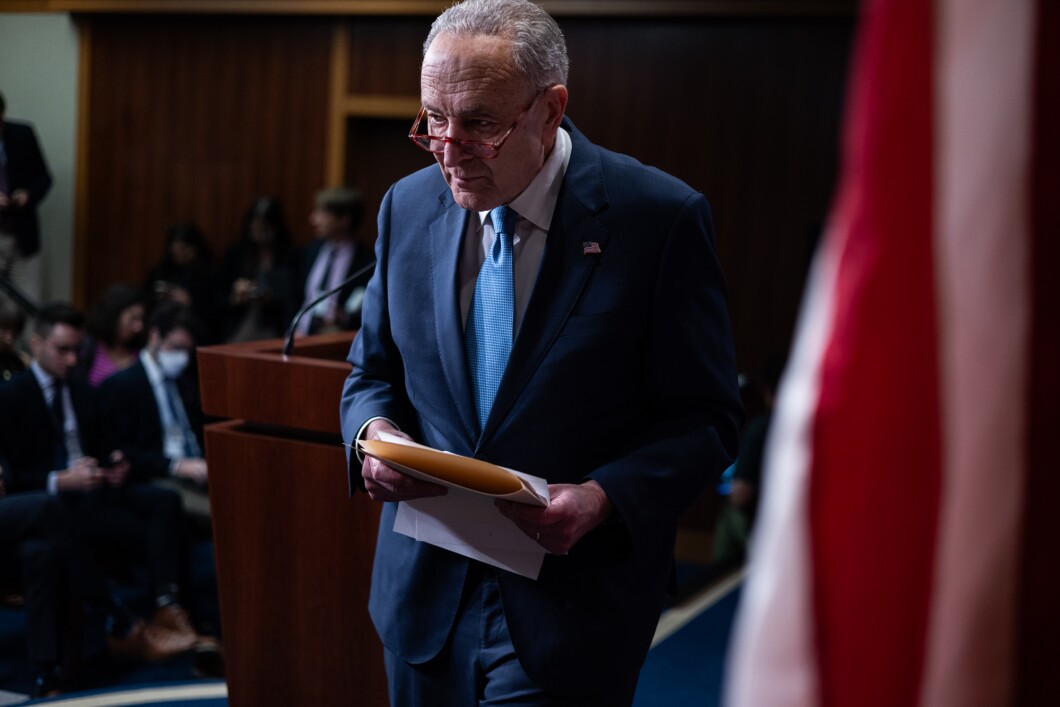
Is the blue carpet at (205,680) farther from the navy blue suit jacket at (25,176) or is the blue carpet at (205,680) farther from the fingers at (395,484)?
the navy blue suit jacket at (25,176)

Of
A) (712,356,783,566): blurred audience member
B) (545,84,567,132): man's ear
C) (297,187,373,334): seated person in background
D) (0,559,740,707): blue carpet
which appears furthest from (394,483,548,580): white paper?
(297,187,373,334): seated person in background

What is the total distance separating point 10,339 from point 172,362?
1.95 ft

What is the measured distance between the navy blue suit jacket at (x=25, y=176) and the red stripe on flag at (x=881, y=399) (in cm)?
650

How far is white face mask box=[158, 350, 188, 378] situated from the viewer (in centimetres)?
463

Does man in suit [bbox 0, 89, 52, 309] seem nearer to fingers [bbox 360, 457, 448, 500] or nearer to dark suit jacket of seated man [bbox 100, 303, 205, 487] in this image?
dark suit jacket of seated man [bbox 100, 303, 205, 487]

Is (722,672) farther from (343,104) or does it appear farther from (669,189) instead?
(343,104)

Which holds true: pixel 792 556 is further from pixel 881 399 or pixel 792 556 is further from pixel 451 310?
pixel 451 310

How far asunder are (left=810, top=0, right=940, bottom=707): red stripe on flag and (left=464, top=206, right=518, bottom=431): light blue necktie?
1037 mm

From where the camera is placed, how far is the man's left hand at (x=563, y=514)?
148 cm

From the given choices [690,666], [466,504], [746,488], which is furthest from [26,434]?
[466,504]

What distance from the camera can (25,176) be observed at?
21.7 feet

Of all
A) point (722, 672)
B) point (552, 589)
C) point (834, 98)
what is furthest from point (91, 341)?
point (552, 589)

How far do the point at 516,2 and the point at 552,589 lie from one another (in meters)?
0.80

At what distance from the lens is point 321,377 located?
2.29 m
